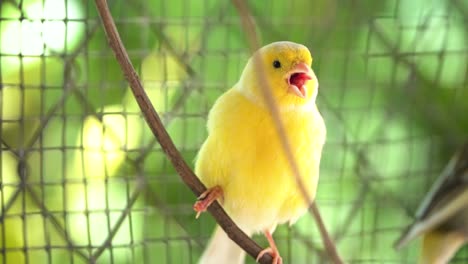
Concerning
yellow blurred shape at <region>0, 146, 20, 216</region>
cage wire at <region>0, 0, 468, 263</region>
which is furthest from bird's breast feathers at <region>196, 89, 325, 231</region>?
yellow blurred shape at <region>0, 146, 20, 216</region>

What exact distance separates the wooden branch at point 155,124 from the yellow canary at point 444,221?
0.40m

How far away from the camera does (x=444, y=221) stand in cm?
97

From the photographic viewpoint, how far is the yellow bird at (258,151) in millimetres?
701

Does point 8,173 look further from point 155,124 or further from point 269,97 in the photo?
point 269,97

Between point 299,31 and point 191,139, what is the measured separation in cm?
19

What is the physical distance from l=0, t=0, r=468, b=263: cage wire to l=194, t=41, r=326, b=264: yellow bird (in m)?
0.25

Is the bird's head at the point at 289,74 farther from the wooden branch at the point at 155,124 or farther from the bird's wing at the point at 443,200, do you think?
the bird's wing at the point at 443,200

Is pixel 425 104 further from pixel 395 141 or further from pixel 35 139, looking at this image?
pixel 35 139

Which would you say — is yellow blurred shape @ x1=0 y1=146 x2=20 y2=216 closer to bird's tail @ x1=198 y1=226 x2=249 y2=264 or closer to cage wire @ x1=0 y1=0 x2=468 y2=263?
cage wire @ x1=0 y1=0 x2=468 y2=263

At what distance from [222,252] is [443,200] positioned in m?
0.32

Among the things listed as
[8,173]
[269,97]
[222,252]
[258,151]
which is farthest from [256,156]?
[8,173]

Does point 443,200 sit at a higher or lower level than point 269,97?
lower

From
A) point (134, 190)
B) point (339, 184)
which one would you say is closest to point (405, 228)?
point (339, 184)

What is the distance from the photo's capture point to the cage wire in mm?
996
